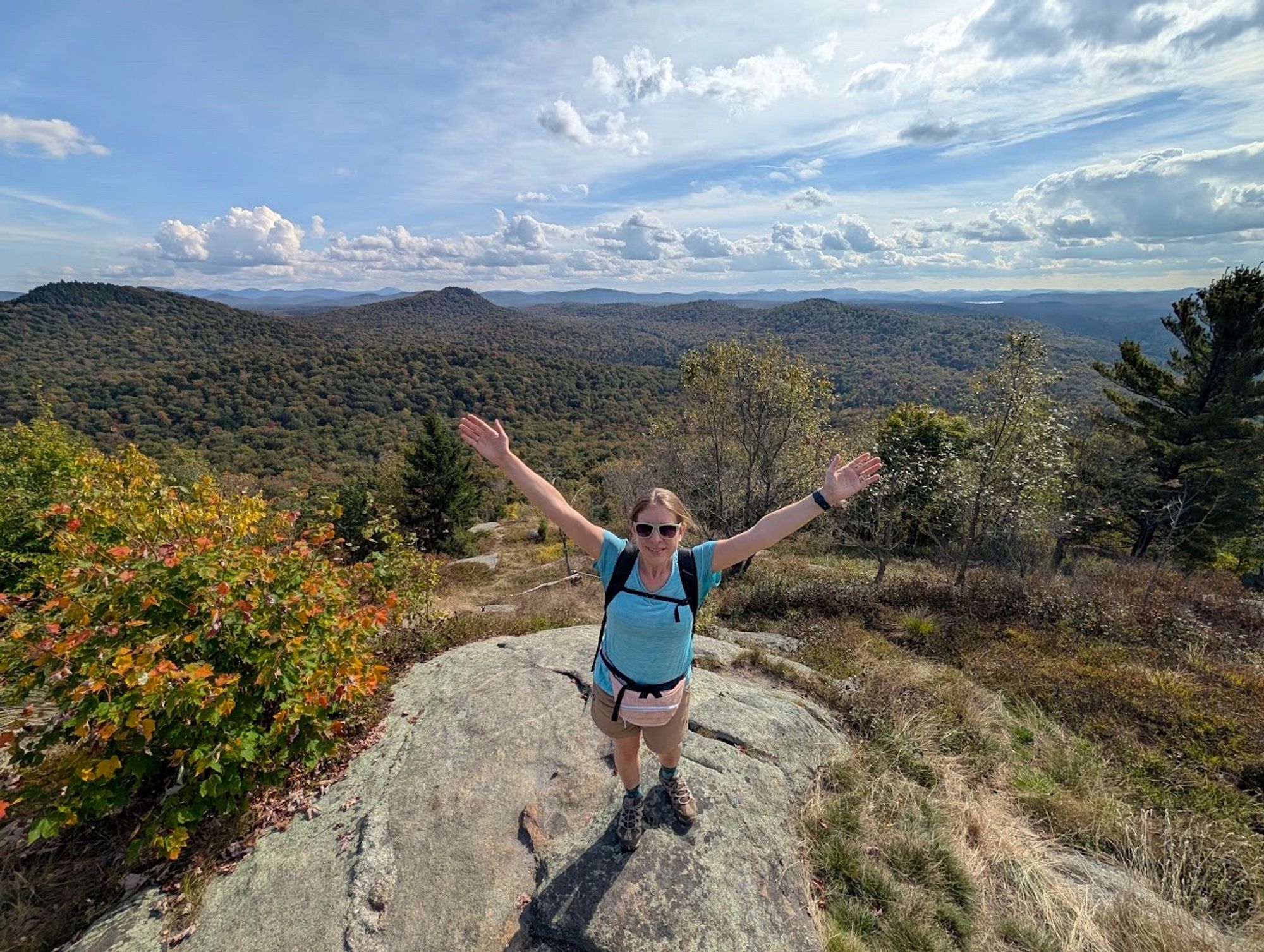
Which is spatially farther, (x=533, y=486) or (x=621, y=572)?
(x=533, y=486)

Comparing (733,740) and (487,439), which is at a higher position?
(487,439)

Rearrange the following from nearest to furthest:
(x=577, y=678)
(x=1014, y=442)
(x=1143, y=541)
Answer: (x=577, y=678), (x=1014, y=442), (x=1143, y=541)

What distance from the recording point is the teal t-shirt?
9.89 ft

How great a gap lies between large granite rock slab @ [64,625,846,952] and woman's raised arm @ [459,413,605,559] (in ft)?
7.20

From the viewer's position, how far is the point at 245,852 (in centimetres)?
367

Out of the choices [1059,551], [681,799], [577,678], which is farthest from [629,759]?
[1059,551]

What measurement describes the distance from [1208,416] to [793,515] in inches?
1049

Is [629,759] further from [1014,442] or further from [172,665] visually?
[1014,442]

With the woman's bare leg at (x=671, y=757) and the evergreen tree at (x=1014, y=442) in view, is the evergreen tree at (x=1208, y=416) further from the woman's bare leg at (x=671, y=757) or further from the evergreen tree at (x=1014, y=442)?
the woman's bare leg at (x=671, y=757)

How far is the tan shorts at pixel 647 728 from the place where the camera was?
333cm

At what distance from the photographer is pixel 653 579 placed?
9.94 ft

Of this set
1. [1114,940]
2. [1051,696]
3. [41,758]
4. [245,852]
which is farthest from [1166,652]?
[41,758]

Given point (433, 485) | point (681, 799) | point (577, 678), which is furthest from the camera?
point (433, 485)

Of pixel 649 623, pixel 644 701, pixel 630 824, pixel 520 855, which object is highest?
pixel 649 623
